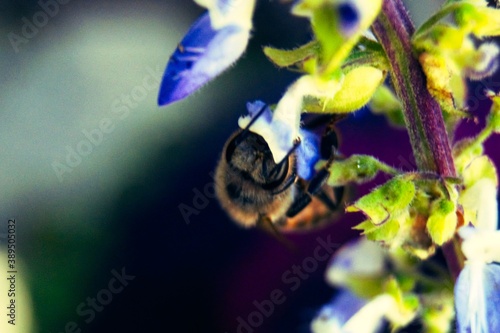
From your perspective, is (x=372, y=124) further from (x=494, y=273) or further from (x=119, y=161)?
(x=494, y=273)

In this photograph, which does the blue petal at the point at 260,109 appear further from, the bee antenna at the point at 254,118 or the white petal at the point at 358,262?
the white petal at the point at 358,262

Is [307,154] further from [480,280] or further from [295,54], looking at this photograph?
[480,280]

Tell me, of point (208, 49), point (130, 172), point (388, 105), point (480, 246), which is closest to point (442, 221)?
point (480, 246)

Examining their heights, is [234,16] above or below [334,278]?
above

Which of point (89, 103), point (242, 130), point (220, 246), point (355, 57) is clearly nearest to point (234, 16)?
point (355, 57)

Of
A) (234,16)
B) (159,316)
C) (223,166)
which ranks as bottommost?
(159,316)

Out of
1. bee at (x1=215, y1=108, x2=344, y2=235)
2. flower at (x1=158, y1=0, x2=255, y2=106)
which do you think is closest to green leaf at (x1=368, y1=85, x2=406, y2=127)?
bee at (x1=215, y1=108, x2=344, y2=235)


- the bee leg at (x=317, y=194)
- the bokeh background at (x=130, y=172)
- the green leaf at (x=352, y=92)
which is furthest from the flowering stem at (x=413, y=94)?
the bokeh background at (x=130, y=172)

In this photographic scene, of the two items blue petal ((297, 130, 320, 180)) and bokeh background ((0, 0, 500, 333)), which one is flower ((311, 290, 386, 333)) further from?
bokeh background ((0, 0, 500, 333))
